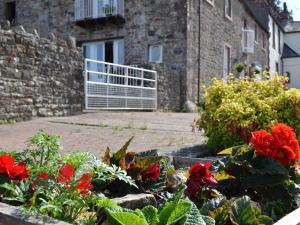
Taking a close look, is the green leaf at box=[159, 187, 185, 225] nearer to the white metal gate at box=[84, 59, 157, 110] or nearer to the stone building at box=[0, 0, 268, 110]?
the white metal gate at box=[84, 59, 157, 110]

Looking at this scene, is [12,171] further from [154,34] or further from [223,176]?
[154,34]

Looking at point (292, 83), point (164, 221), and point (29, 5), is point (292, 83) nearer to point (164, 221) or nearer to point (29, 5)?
point (29, 5)

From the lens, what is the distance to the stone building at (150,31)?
16609mm

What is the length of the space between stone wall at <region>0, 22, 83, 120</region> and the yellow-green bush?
5677 mm

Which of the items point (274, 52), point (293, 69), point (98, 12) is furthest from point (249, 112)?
point (293, 69)

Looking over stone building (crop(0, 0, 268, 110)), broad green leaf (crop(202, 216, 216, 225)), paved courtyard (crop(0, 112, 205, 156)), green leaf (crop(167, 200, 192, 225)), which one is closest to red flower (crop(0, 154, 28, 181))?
green leaf (crop(167, 200, 192, 225))

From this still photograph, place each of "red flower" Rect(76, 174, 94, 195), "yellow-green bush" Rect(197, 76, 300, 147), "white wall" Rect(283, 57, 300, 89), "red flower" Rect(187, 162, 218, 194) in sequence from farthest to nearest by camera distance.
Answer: "white wall" Rect(283, 57, 300, 89)
"yellow-green bush" Rect(197, 76, 300, 147)
"red flower" Rect(187, 162, 218, 194)
"red flower" Rect(76, 174, 94, 195)

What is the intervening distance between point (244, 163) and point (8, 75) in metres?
7.42

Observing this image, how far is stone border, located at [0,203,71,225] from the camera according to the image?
1571 mm

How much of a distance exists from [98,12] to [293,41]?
27.0 metres

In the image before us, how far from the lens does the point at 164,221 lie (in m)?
1.72

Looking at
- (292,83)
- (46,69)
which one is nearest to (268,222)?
(46,69)

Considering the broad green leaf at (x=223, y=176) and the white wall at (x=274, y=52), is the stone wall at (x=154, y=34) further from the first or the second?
the white wall at (x=274, y=52)

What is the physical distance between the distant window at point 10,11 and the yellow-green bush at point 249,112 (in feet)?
58.9
